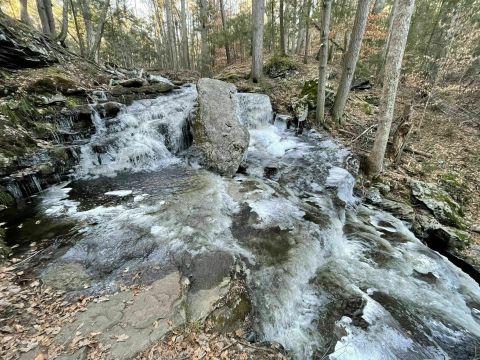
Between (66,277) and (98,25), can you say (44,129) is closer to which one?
(66,277)

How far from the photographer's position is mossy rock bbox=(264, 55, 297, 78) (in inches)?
587

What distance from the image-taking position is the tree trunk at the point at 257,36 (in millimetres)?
11727

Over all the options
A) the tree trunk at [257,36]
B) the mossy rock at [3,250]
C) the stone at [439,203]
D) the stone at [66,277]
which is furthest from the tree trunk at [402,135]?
the mossy rock at [3,250]

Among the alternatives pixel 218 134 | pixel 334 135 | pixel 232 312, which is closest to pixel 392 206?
pixel 334 135

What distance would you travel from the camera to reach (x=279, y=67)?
595 inches

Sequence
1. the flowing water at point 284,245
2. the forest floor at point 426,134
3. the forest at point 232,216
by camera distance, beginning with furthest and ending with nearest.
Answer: the forest floor at point 426,134
the flowing water at point 284,245
the forest at point 232,216

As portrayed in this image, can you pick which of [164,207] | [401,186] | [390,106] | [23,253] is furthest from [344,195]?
[23,253]

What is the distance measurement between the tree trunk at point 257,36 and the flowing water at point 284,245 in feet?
21.1

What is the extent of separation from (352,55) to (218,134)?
221 inches

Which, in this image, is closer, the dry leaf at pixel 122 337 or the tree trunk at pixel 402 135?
the dry leaf at pixel 122 337

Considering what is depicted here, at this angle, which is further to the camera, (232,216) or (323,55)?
(323,55)

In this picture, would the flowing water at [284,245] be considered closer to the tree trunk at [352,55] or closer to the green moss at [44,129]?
the green moss at [44,129]

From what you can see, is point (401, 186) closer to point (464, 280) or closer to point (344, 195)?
point (344, 195)

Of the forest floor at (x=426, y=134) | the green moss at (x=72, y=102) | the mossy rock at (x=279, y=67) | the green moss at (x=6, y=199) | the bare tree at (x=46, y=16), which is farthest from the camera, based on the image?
the mossy rock at (x=279, y=67)
